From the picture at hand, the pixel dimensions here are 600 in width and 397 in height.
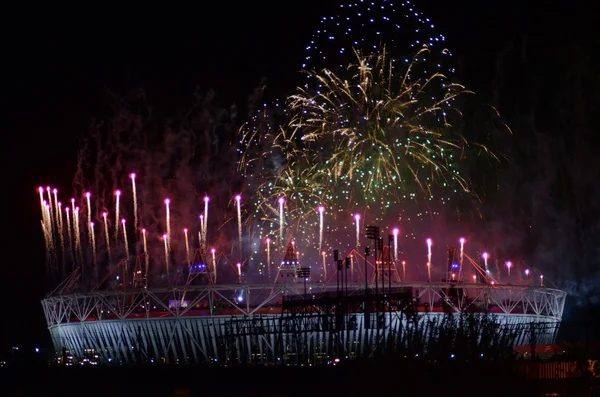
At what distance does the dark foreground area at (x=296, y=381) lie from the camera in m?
52.2

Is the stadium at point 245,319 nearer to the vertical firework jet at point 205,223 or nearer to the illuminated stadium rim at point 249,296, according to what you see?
the illuminated stadium rim at point 249,296

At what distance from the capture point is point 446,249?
4631 inches

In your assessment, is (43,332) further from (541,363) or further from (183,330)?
(541,363)

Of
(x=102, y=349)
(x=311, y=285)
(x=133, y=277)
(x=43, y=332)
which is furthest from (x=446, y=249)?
(x=43, y=332)

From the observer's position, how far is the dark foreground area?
52.2 metres

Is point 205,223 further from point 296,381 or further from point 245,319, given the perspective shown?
point 296,381

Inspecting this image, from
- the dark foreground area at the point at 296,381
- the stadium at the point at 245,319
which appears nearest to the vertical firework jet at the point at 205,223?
the stadium at the point at 245,319

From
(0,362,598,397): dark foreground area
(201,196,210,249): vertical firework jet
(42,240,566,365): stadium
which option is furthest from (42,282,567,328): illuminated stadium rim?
(0,362,598,397): dark foreground area

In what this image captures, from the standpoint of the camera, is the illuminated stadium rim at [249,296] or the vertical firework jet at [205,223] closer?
the vertical firework jet at [205,223]

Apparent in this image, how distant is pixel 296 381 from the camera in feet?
212

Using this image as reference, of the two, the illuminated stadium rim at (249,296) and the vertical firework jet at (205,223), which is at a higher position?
the vertical firework jet at (205,223)

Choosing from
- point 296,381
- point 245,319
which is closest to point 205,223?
point 245,319

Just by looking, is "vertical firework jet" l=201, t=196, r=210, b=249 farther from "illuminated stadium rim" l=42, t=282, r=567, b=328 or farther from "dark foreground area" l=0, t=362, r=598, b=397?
"dark foreground area" l=0, t=362, r=598, b=397

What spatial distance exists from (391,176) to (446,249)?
32.4 meters
